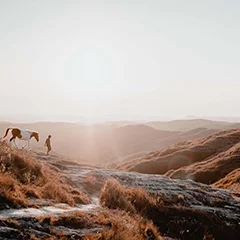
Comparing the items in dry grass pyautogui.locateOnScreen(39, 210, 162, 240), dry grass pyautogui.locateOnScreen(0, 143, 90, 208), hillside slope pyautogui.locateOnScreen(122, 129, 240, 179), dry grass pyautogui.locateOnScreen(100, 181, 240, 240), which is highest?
dry grass pyautogui.locateOnScreen(0, 143, 90, 208)

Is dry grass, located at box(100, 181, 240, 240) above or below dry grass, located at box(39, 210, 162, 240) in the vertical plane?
below

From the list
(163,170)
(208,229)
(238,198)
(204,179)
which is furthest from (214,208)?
(163,170)

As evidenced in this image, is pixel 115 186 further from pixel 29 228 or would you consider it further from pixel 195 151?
pixel 195 151

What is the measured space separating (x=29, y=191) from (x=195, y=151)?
257ft

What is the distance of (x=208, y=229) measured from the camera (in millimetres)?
13523

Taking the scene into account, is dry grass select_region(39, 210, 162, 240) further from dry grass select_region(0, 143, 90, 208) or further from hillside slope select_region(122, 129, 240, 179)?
hillside slope select_region(122, 129, 240, 179)

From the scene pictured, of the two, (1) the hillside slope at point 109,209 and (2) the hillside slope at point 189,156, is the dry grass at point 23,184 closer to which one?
(1) the hillside slope at point 109,209

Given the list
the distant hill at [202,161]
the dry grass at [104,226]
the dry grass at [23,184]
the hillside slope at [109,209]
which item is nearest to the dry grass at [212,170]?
the distant hill at [202,161]

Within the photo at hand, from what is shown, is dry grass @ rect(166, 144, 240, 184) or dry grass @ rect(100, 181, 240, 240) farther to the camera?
dry grass @ rect(166, 144, 240, 184)

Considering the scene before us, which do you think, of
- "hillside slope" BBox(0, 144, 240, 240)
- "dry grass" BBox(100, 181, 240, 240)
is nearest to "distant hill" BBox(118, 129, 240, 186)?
"hillside slope" BBox(0, 144, 240, 240)

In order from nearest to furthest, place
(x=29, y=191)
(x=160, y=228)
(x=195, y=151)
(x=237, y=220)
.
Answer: (x=29, y=191) → (x=160, y=228) → (x=237, y=220) → (x=195, y=151)

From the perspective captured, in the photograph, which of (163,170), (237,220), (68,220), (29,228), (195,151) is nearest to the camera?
(29,228)

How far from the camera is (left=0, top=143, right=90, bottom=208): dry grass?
9.41 meters

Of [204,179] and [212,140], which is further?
[212,140]
